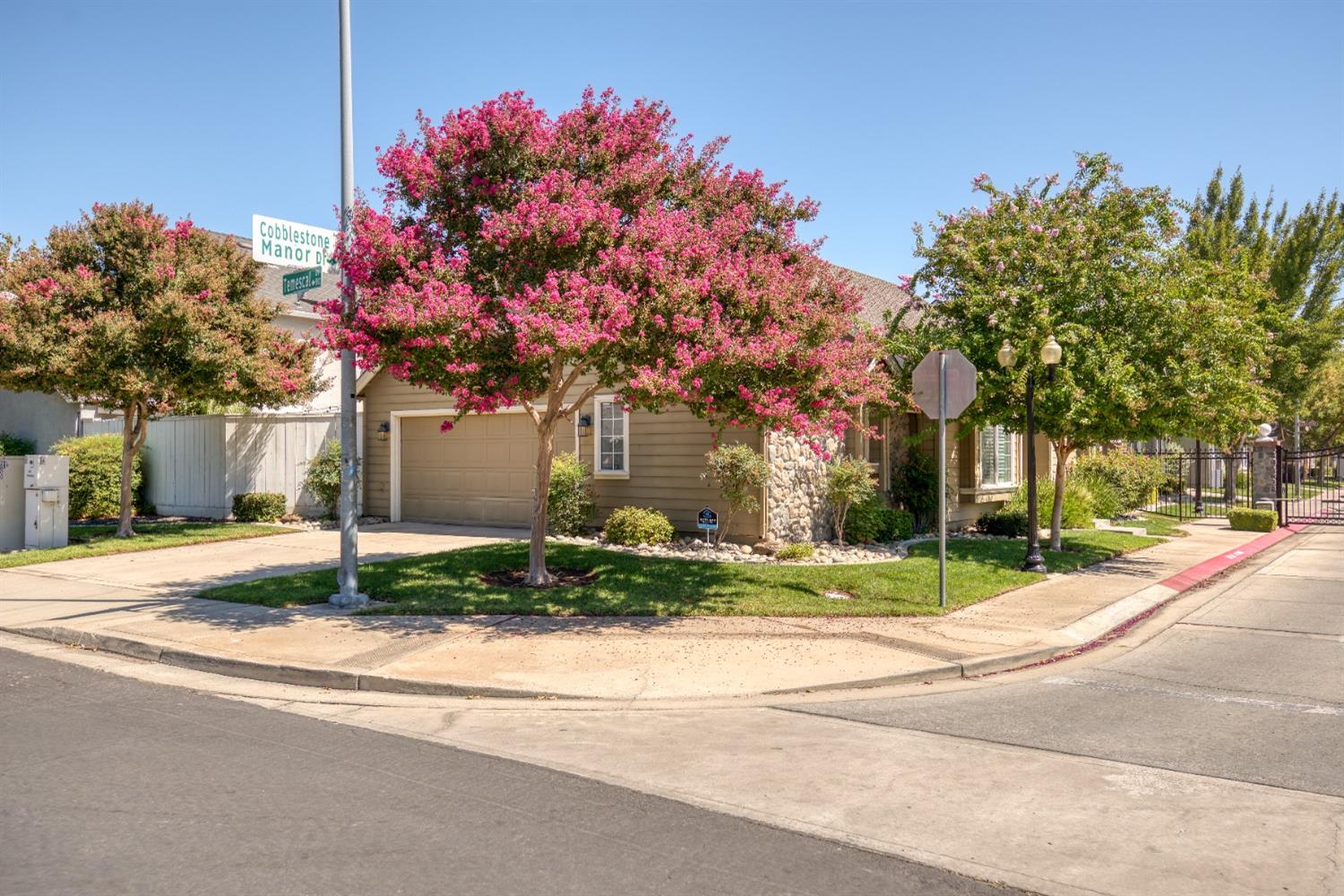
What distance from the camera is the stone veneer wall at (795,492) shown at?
51.2ft

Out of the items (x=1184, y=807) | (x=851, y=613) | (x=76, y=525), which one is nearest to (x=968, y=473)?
(x=851, y=613)

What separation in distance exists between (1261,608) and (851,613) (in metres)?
5.66

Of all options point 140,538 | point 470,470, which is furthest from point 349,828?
point 470,470

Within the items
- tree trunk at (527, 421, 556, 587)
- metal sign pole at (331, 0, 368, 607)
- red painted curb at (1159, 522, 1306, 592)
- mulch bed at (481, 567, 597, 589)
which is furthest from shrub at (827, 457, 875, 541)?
metal sign pole at (331, 0, 368, 607)

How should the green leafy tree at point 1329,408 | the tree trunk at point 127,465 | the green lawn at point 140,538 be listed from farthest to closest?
1. the green leafy tree at point 1329,408
2. the tree trunk at point 127,465
3. the green lawn at point 140,538

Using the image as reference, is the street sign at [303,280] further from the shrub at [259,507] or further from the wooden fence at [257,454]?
the shrub at [259,507]

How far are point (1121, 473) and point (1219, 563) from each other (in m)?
7.92

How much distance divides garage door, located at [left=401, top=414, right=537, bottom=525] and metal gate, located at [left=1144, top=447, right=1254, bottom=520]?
1716 centimetres

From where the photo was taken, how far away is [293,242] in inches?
437

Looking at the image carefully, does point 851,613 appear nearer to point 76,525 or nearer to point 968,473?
point 968,473

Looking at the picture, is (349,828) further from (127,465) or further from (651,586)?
(127,465)

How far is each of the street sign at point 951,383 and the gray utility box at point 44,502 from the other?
14.0 m

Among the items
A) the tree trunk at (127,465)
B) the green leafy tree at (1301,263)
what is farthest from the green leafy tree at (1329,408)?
the tree trunk at (127,465)

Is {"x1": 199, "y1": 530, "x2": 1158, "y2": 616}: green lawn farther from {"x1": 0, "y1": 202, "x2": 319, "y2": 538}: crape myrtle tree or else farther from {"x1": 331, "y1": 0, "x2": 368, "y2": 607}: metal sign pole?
{"x1": 0, "y1": 202, "x2": 319, "y2": 538}: crape myrtle tree
